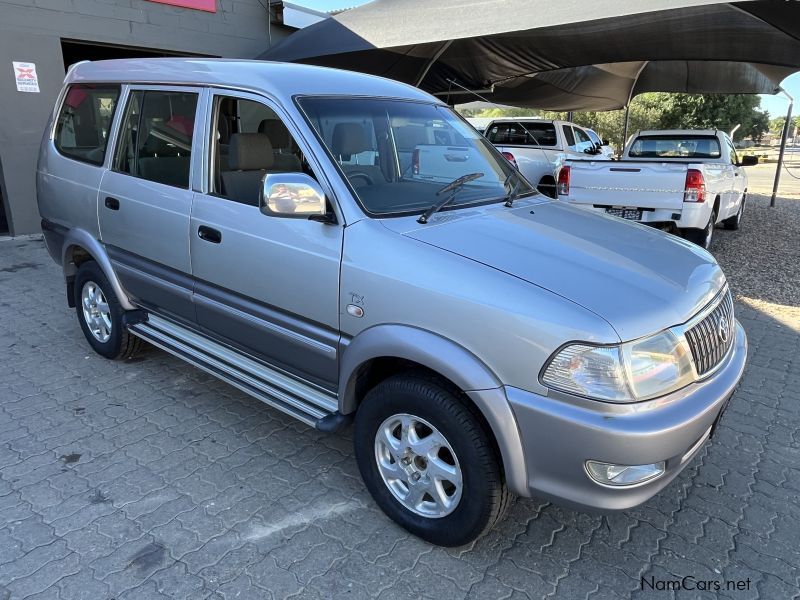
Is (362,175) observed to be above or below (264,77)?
below

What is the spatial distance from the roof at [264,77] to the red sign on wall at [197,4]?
21.2ft

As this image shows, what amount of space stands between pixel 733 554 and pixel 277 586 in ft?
6.71

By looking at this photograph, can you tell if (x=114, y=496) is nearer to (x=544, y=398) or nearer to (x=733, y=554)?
(x=544, y=398)

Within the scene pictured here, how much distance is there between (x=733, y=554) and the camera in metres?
2.59

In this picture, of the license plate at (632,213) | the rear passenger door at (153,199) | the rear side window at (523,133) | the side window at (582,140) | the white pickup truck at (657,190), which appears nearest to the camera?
the rear passenger door at (153,199)

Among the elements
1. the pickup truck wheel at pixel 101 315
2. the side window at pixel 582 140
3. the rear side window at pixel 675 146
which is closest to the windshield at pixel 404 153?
the pickup truck wheel at pixel 101 315

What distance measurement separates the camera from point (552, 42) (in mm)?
8750

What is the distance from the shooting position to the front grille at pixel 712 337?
7.62ft

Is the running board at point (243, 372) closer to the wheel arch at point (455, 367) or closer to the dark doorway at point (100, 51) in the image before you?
the wheel arch at point (455, 367)

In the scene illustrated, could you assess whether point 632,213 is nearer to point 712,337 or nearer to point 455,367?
point 712,337

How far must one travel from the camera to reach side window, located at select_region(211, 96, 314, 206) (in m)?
3.13

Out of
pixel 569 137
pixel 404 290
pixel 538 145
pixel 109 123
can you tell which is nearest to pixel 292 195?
pixel 404 290

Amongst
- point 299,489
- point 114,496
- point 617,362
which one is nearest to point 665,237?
point 617,362

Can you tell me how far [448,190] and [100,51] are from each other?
34.8 feet
